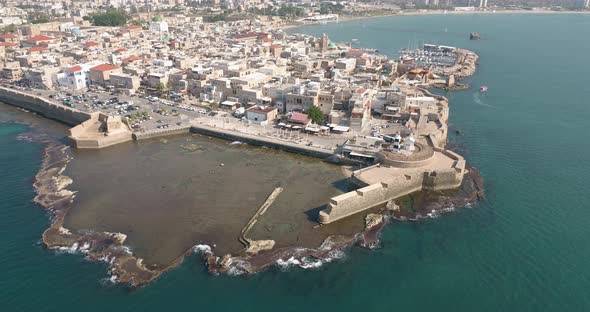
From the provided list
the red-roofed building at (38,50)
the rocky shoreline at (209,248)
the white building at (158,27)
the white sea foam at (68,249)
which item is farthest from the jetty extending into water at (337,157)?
the white building at (158,27)

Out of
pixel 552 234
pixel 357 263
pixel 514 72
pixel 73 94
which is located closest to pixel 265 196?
pixel 357 263

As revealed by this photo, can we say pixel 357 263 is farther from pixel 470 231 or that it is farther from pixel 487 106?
pixel 487 106

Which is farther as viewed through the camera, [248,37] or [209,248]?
[248,37]

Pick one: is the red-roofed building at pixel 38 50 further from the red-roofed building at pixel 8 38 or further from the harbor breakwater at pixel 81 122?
the harbor breakwater at pixel 81 122

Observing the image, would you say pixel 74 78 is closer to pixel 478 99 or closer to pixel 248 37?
pixel 248 37

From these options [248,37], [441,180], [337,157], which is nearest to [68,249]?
[337,157]

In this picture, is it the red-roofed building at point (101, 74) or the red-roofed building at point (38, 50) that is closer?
the red-roofed building at point (101, 74)
